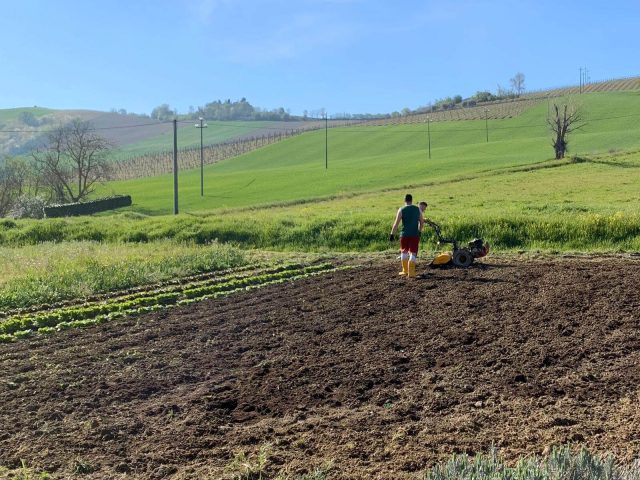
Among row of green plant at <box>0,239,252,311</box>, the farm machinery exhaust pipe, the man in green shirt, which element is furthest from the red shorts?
row of green plant at <box>0,239,252,311</box>

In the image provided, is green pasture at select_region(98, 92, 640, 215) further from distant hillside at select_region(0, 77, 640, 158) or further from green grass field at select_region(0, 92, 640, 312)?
distant hillside at select_region(0, 77, 640, 158)

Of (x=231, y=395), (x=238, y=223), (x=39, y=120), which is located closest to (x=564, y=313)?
(x=231, y=395)

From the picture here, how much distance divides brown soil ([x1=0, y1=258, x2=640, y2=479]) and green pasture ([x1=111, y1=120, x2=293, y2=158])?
113481mm

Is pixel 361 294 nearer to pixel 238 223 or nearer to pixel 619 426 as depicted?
pixel 619 426

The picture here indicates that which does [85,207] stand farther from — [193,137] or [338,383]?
[193,137]

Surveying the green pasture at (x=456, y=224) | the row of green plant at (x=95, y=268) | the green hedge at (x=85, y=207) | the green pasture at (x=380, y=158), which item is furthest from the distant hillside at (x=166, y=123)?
the row of green plant at (x=95, y=268)

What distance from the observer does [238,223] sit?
26.5 m

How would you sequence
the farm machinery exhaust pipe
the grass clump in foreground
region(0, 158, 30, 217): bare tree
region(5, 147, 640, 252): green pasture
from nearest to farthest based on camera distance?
the grass clump in foreground, the farm machinery exhaust pipe, region(5, 147, 640, 252): green pasture, region(0, 158, 30, 217): bare tree

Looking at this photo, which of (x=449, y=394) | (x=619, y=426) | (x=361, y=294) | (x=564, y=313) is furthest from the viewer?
(x=361, y=294)

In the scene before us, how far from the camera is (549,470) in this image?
5.04 m

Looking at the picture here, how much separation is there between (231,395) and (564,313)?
5613 millimetres

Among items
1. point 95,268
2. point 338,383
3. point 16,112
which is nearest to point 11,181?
point 95,268

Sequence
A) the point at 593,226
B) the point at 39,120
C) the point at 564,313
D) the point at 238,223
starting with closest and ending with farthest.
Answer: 1. the point at 564,313
2. the point at 593,226
3. the point at 238,223
4. the point at 39,120

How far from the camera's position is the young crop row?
1234 cm
